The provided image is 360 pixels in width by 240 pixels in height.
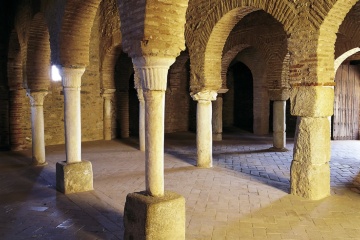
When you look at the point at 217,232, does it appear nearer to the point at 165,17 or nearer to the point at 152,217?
the point at 152,217

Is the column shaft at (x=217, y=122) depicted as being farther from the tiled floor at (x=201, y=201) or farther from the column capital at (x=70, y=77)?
the column capital at (x=70, y=77)

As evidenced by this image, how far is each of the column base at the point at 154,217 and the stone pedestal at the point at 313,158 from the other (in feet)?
9.92

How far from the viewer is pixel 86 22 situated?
6402mm

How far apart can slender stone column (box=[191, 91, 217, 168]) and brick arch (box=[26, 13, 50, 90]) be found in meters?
3.76

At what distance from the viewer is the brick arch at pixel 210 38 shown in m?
7.68

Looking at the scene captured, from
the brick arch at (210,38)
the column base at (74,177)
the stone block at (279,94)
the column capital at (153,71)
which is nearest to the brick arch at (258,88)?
the stone block at (279,94)

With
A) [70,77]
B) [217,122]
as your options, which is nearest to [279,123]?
[217,122]

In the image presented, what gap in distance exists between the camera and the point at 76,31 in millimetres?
6434

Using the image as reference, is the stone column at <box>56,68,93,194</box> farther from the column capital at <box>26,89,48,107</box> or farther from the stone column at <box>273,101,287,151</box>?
the stone column at <box>273,101,287,151</box>

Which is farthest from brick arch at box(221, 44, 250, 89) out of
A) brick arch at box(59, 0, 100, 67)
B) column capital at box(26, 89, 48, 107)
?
brick arch at box(59, 0, 100, 67)

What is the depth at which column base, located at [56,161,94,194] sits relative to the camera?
Result: 20.7 feet

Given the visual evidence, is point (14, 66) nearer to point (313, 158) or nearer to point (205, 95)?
point (205, 95)

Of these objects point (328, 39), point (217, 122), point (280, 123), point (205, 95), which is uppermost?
point (328, 39)

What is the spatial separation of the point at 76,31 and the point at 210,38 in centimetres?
317
